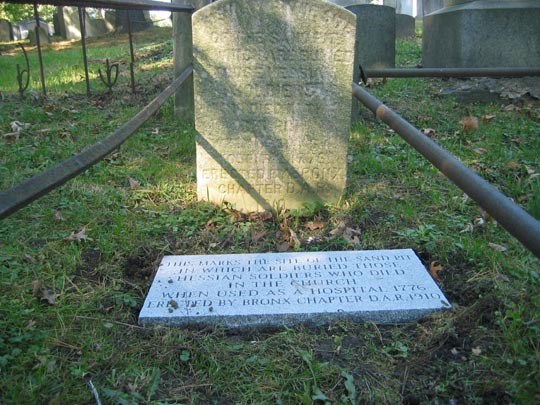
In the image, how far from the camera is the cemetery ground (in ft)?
5.70

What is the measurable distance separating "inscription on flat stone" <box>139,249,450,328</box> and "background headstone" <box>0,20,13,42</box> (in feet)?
62.8

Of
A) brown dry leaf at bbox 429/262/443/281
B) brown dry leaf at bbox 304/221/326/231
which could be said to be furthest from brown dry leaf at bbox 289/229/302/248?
brown dry leaf at bbox 429/262/443/281

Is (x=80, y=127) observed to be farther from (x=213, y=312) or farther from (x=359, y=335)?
(x=359, y=335)

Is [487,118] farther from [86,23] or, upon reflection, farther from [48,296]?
[86,23]

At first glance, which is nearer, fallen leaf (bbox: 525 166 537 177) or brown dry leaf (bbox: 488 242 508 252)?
brown dry leaf (bbox: 488 242 508 252)

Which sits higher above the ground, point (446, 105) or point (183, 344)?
point (446, 105)

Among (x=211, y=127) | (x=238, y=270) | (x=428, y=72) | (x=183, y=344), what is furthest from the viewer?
(x=428, y=72)

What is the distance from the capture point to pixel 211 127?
308cm

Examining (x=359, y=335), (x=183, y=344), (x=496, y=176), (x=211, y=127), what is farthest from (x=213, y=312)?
(x=496, y=176)

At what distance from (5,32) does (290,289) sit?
65.2 ft

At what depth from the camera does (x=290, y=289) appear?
2.26m

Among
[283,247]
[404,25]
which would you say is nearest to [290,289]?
[283,247]

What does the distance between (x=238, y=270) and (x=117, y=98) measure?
3.90 m

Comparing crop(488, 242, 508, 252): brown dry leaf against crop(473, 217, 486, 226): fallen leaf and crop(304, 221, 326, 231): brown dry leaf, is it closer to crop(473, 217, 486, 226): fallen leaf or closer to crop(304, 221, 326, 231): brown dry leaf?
crop(473, 217, 486, 226): fallen leaf
